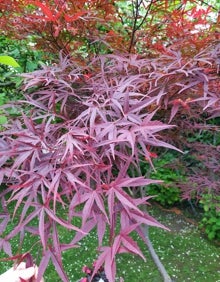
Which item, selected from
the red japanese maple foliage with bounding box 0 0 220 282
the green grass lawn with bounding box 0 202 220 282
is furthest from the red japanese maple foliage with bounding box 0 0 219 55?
the green grass lawn with bounding box 0 202 220 282

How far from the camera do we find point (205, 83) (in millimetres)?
1011

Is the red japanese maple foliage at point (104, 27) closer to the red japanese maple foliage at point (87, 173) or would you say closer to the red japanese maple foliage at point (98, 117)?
the red japanese maple foliage at point (98, 117)

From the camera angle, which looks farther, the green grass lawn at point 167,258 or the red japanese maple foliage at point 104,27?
the green grass lawn at point 167,258

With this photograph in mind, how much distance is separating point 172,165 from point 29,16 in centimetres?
104

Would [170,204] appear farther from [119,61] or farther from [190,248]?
[119,61]

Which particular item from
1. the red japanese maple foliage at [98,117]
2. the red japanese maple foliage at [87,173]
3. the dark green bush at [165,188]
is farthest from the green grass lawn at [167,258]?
the red japanese maple foliage at [87,173]

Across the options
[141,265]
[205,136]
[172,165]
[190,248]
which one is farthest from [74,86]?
[205,136]

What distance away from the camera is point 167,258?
218cm

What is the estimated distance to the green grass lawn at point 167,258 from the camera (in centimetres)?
200

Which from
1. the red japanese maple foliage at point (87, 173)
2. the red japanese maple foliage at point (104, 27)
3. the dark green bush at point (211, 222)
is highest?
the red japanese maple foliage at point (104, 27)

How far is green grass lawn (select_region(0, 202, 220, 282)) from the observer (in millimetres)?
1998

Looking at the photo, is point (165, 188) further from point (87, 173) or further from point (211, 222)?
point (87, 173)

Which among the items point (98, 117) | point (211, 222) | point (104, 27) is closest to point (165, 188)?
point (211, 222)

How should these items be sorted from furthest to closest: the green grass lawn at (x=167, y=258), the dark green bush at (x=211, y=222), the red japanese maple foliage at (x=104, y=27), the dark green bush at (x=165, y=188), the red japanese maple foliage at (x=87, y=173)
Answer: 1. the dark green bush at (x=165, y=188)
2. the dark green bush at (x=211, y=222)
3. the green grass lawn at (x=167, y=258)
4. the red japanese maple foliage at (x=104, y=27)
5. the red japanese maple foliage at (x=87, y=173)
